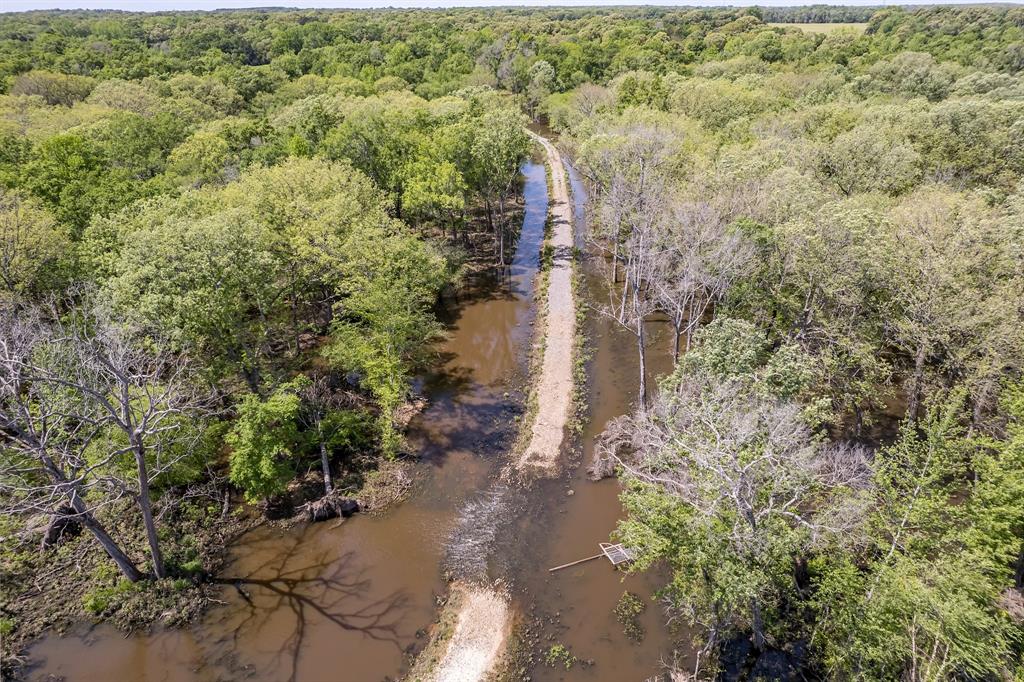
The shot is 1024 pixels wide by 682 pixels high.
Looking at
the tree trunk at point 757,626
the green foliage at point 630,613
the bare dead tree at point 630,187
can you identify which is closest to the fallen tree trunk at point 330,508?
the green foliage at point 630,613

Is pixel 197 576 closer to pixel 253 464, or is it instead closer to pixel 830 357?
pixel 253 464

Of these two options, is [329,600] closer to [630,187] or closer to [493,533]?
[493,533]

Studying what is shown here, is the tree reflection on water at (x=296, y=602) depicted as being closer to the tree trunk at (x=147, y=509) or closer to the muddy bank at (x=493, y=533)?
the muddy bank at (x=493, y=533)

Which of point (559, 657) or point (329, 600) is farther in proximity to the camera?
point (329, 600)

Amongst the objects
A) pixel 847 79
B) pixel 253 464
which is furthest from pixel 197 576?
pixel 847 79

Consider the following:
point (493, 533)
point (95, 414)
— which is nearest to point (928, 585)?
point (493, 533)

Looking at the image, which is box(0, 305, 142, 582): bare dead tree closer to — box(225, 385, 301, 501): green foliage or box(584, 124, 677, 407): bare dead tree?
box(225, 385, 301, 501): green foliage

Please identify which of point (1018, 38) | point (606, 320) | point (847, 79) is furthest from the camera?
point (1018, 38)
